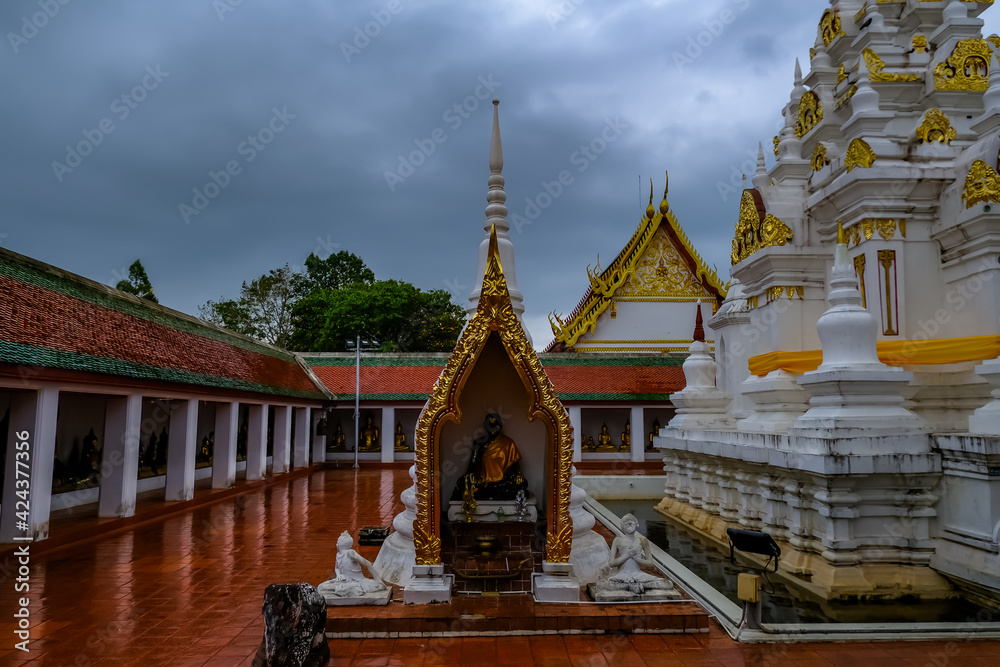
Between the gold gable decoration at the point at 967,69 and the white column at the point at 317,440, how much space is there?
19411mm

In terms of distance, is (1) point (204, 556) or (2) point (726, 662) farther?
(1) point (204, 556)

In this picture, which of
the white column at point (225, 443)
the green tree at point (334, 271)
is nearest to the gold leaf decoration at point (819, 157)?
the white column at point (225, 443)

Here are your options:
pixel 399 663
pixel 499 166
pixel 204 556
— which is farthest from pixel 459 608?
pixel 499 166

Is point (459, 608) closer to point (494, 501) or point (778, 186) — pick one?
point (494, 501)

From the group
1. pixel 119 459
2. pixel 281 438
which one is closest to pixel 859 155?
pixel 119 459

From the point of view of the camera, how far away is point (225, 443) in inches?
583

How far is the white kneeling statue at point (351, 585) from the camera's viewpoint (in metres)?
5.59

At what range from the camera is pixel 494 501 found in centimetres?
687

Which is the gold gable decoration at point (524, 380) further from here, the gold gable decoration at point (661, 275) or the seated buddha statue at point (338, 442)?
the gold gable decoration at point (661, 275)

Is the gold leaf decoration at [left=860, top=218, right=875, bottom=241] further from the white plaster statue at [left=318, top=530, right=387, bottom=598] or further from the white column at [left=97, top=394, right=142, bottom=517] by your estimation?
the white column at [left=97, top=394, right=142, bottom=517]

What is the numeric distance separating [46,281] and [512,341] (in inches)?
322

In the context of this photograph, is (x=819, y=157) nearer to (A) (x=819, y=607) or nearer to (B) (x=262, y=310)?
(A) (x=819, y=607)

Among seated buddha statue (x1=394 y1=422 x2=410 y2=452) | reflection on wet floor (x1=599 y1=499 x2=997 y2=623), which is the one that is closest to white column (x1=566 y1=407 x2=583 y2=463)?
seated buddha statue (x1=394 y1=422 x2=410 y2=452)

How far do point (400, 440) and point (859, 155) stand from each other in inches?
721
